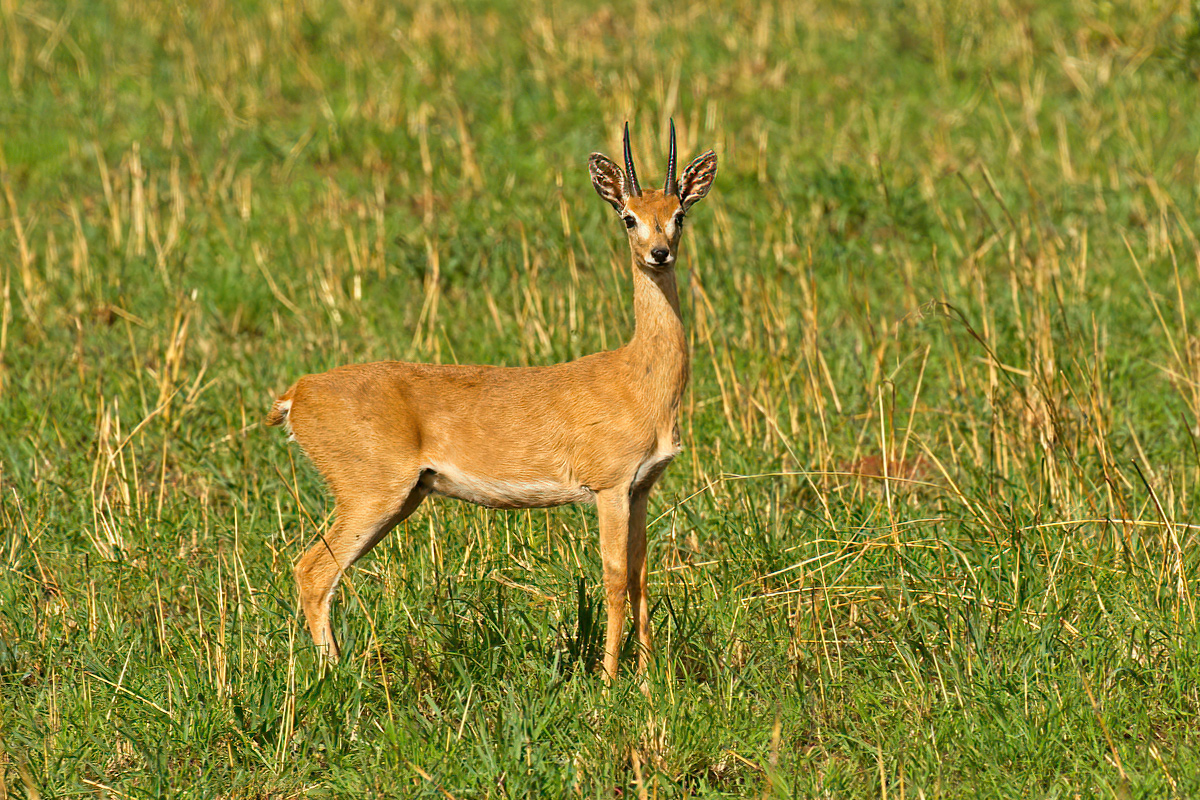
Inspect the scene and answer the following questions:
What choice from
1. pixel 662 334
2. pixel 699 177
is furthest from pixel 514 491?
pixel 699 177

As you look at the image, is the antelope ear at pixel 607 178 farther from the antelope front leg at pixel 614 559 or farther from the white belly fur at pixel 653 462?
the antelope front leg at pixel 614 559

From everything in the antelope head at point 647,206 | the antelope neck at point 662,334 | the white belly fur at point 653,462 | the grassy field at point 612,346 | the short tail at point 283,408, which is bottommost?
the grassy field at point 612,346

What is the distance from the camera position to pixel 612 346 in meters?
7.13

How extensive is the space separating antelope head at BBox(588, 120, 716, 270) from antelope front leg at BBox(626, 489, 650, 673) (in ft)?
2.88

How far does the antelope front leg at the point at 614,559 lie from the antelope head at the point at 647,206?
81 cm

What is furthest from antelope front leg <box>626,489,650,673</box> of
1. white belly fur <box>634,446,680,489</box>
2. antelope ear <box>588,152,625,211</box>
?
antelope ear <box>588,152,625,211</box>

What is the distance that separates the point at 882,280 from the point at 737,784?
16.6ft

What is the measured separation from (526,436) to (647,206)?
0.89 metres

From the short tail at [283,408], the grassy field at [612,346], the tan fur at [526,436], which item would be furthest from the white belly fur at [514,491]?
the short tail at [283,408]

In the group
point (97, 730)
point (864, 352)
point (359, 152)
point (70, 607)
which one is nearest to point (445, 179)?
point (359, 152)

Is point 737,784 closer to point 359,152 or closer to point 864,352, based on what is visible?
point 864,352

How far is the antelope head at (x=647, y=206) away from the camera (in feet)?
13.7

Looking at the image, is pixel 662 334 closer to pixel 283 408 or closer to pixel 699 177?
pixel 699 177

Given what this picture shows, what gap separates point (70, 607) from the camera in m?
4.97
